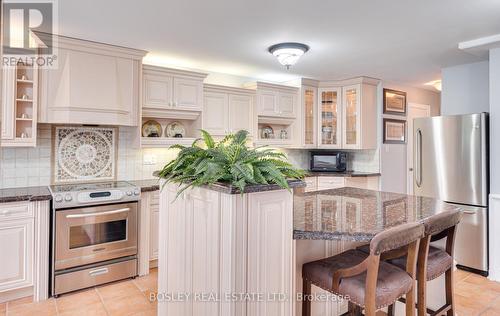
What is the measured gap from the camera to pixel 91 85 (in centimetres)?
325

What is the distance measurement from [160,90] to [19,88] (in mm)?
1308

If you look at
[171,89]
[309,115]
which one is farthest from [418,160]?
[171,89]

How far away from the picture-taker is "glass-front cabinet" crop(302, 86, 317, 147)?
16.7 feet

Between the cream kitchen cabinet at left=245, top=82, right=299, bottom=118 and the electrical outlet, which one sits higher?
the cream kitchen cabinet at left=245, top=82, right=299, bottom=118

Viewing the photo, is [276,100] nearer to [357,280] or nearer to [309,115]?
[309,115]

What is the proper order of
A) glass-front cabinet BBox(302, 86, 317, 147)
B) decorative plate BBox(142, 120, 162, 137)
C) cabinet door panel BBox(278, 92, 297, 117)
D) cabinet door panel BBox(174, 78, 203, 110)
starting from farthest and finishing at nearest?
glass-front cabinet BBox(302, 86, 317, 147) < cabinet door panel BBox(278, 92, 297, 117) < decorative plate BBox(142, 120, 162, 137) < cabinet door panel BBox(174, 78, 203, 110)

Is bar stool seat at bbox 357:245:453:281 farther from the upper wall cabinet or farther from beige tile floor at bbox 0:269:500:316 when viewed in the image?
the upper wall cabinet

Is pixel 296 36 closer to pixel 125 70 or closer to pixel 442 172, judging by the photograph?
pixel 125 70

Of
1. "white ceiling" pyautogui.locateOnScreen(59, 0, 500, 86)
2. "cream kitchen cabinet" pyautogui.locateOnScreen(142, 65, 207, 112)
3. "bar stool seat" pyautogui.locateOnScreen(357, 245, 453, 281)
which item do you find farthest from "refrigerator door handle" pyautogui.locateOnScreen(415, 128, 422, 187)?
"cream kitchen cabinet" pyautogui.locateOnScreen(142, 65, 207, 112)

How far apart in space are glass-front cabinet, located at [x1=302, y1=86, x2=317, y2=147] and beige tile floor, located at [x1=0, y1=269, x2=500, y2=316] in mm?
2676

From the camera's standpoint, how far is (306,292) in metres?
2.00

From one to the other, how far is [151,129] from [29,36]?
1.49 meters

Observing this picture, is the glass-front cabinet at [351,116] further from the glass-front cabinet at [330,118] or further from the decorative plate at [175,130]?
the decorative plate at [175,130]

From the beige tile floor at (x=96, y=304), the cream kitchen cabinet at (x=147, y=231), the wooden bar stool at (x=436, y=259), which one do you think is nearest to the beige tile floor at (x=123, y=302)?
the beige tile floor at (x=96, y=304)
